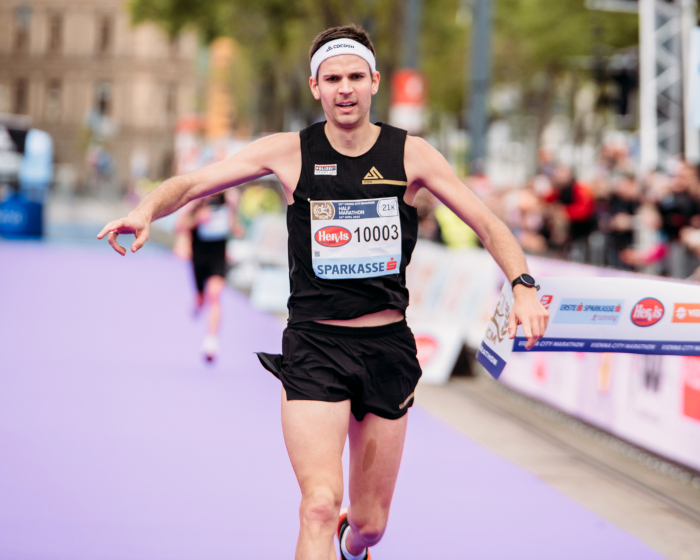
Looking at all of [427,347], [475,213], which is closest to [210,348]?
[427,347]

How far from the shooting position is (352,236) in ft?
13.1

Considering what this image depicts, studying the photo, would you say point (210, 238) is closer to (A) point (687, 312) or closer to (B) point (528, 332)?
(A) point (687, 312)

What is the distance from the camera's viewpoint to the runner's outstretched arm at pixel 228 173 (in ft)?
12.7

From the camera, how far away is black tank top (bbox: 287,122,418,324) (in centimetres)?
399

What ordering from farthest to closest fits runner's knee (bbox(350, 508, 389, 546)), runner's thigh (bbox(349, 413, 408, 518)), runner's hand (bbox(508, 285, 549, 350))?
runner's knee (bbox(350, 508, 389, 546)), runner's thigh (bbox(349, 413, 408, 518)), runner's hand (bbox(508, 285, 549, 350))

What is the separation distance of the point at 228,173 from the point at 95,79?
86.4 metres

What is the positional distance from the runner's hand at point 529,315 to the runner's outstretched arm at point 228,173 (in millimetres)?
941

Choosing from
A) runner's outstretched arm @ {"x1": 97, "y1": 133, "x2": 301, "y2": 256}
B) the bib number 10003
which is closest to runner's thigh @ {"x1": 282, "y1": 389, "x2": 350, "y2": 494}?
the bib number 10003

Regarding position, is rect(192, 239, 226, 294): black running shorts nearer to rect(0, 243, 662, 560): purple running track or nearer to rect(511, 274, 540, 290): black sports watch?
rect(0, 243, 662, 560): purple running track

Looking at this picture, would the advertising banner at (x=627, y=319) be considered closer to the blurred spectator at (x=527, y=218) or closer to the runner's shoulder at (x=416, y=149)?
the runner's shoulder at (x=416, y=149)

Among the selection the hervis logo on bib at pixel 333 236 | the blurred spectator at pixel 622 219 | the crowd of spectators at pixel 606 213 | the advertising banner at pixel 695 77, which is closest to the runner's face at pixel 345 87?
the hervis logo on bib at pixel 333 236

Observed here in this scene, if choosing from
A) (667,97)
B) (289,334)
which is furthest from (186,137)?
(289,334)

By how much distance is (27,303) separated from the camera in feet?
52.1

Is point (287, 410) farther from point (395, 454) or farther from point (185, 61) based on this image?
point (185, 61)
